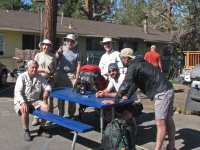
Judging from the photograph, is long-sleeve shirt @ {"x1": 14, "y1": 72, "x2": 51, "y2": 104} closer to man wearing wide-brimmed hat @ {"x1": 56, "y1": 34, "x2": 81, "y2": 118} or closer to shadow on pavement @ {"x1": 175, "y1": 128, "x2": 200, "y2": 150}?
man wearing wide-brimmed hat @ {"x1": 56, "y1": 34, "x2": 81, "y2": 118}

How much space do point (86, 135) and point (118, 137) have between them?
1681mm

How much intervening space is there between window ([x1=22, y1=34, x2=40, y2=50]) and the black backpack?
51.3ft

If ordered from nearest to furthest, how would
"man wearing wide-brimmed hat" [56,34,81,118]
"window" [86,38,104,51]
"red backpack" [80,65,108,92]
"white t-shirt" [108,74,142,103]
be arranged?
"white t-shirt" [108,74,142,103] < "red backpack" [80,65,108,92] < "man wearing wide-brimmed hat" [56,34,81,118] < "window" [86,38,104,51]

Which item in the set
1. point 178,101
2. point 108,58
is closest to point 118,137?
point 108,58

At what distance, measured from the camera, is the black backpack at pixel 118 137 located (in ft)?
15.0

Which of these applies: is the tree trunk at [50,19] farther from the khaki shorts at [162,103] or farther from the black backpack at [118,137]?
the khaki shorts at [162,103]

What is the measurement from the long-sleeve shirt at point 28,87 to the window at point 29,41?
547 inches

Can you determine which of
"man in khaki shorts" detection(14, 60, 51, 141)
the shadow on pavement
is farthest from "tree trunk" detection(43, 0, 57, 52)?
the shadow on pavement

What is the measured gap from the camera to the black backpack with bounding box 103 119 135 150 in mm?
4566

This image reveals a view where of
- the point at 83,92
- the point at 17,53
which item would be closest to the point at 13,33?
the point at 17,53

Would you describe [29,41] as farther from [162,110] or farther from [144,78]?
[162,110]

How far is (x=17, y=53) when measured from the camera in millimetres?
17125

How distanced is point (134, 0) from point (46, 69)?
46.2 m

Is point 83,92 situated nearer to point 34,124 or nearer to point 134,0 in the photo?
point 34,124
